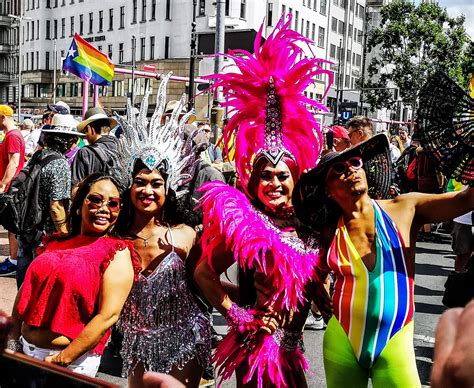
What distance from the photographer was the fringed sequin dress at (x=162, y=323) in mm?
3268

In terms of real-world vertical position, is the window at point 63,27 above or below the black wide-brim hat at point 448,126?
above

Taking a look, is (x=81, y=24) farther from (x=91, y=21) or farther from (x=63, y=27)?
(x=63, y=27)

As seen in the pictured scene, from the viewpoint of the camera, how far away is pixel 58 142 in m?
5.47

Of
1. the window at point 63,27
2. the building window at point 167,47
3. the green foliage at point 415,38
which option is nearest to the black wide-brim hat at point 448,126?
the green foliage at point 415,38

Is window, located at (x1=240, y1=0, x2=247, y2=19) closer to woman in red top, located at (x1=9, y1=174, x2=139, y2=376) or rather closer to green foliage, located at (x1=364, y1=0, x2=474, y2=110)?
green foliage, located at (x1=364, y1=0, x2=474, y2=110)

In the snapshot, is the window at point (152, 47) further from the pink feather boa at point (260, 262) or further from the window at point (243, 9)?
the pink feather boa at point (260, 262)

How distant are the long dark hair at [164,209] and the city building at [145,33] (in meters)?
27.8

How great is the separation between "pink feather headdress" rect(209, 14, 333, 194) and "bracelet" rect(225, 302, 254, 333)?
0.64 meters

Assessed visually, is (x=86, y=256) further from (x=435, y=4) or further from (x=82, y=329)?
(x=435, y=4)

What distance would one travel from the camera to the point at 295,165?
3.12 meters

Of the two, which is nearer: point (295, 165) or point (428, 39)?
point (295, 165)

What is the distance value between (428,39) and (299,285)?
111 feet

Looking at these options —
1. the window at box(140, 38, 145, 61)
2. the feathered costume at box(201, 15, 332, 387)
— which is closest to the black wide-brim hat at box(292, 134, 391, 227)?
the feathered costume at box(201, 15, 332, 387)

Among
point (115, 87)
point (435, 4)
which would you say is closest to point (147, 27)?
point (115, 87)
